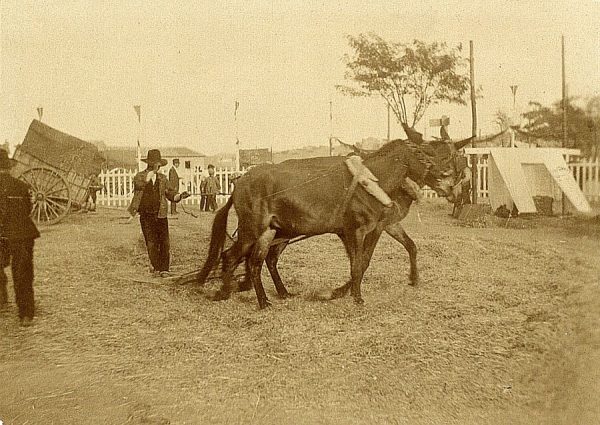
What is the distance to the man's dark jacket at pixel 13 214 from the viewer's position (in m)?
1.94

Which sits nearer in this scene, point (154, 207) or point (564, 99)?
point (564, 99)

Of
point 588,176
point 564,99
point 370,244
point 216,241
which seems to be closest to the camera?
point 588,176

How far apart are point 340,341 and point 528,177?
2.98 feet

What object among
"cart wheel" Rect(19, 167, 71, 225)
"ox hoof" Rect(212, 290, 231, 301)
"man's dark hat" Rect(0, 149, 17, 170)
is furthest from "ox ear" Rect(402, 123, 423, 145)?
"man's dark hat" Rect(0, 149, 17, 170)

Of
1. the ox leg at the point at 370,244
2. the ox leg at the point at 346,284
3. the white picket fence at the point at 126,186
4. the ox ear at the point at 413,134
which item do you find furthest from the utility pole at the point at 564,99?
the white picket fence at the point at 126,186

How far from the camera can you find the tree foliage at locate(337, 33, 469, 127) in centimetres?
177

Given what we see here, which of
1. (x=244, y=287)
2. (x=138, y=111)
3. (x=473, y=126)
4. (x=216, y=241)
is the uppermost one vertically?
(x=138, y=111)

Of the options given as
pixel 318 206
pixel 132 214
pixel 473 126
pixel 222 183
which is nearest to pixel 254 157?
pixel 222 183

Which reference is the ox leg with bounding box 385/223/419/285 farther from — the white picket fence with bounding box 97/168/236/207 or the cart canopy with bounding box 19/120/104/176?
the cart canopy with bounding box 19/120/104/176

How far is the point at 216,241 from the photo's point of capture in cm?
224

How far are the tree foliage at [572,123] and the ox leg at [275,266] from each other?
3.55ft

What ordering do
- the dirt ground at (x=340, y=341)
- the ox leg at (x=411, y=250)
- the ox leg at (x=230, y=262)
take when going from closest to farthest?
the dirt ground at (x=340, y=341) < the ox leg at (x=411, y=250) < the ox leg at (x=230, y=262)

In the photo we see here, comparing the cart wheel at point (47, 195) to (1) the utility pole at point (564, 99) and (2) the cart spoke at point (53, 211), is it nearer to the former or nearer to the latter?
(2) the cart spoke at point (53, 211)

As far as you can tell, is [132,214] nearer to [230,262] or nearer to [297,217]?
[230,262]
